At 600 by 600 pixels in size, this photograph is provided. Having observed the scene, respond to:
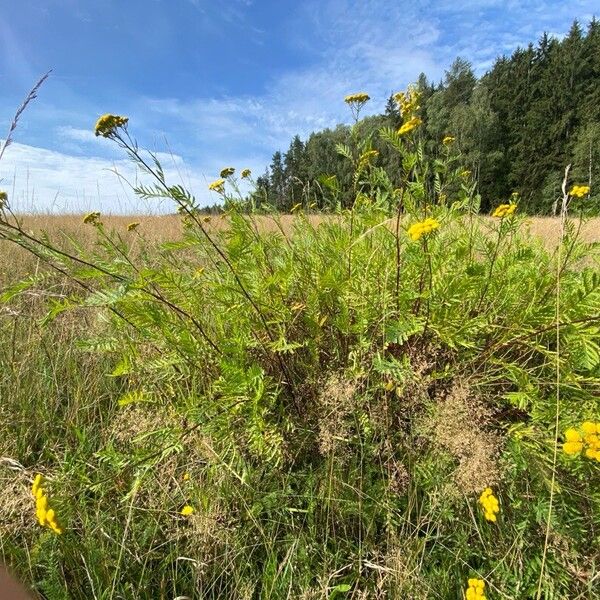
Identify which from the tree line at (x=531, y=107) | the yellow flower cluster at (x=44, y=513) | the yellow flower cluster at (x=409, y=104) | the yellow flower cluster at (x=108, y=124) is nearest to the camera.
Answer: the yellow flower cluster at (x=44, y=513)

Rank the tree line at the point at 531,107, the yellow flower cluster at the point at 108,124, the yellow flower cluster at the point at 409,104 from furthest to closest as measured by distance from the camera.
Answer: the tree line at the point at 531,107 → the yellow flower cluster at the point at 409,104 → the yellow flower cluster at the point at 108,124

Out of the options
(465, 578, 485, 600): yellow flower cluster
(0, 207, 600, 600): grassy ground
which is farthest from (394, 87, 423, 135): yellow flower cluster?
(465, 578, 485, 600): yellow flower cluster

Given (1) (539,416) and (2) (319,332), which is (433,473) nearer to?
(1) (539,416)

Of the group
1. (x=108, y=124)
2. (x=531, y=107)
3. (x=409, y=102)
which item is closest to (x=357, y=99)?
(x=409, y=102)

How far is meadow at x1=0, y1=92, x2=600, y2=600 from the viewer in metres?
0.93

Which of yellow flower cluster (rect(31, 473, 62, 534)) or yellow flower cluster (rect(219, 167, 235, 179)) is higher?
yellow flower cluster (rect(219, 167, 235, 179))

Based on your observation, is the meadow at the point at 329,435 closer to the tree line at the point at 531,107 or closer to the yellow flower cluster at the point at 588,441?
the yellow flower cluster at the point at 588,441

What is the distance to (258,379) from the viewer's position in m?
1.06

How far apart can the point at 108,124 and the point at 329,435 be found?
89 cm

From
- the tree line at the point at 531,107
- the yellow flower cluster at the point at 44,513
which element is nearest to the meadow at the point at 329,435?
the yellow flower cluster at the point at 44,513

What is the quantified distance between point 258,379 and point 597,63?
125ft

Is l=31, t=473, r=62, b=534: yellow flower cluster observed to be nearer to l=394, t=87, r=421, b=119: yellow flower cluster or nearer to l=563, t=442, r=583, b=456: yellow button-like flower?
l=563, t=442, r=583, b=456: yellow button-like flower

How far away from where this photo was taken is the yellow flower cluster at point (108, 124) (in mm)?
869

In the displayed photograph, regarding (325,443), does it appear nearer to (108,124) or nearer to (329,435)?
(329,435)
